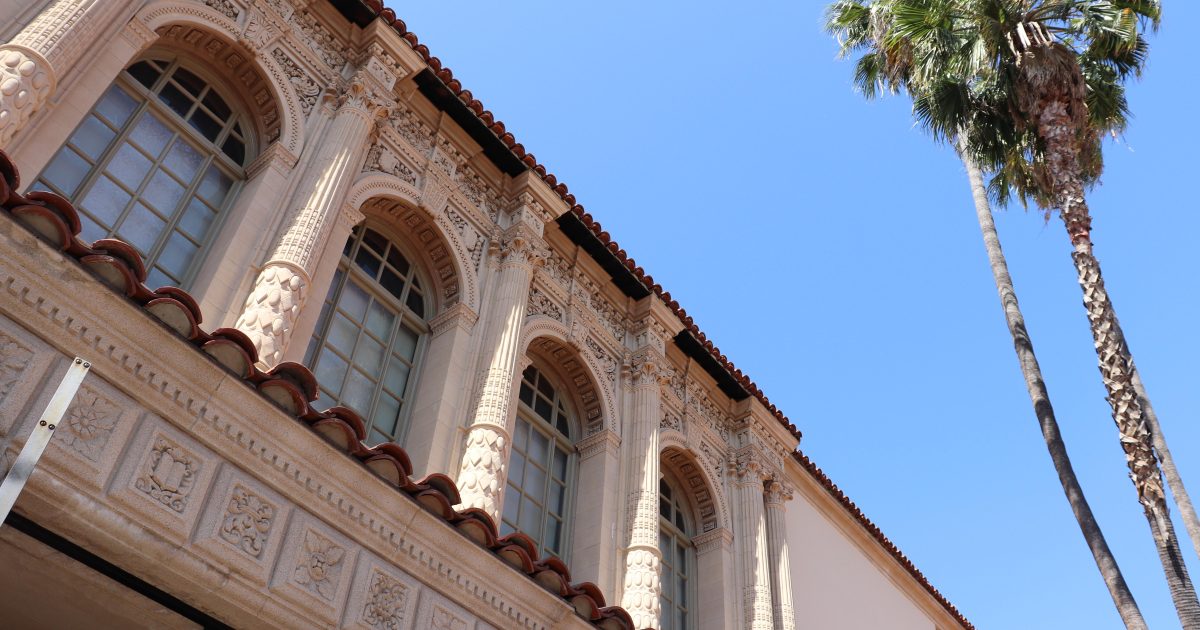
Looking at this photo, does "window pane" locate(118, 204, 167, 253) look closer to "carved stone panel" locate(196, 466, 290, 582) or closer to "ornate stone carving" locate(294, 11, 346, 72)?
"ornate stone carving" locate(294, 11, 346, 72)

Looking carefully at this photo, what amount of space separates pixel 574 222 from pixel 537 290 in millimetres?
1212

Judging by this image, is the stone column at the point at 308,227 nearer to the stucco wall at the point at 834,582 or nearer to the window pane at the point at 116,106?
the window pane at the point at 116,106

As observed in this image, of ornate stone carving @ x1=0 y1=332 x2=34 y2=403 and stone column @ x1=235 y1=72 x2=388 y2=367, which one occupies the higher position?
stone column @ x1=235 y1=72 x2=388 y2=367

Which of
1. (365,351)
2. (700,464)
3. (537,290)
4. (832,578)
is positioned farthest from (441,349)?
(832,578)

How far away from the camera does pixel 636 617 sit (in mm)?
9969

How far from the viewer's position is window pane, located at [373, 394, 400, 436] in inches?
359

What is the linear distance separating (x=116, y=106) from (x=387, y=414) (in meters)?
3.63

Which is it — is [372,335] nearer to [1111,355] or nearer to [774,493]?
[774,493]

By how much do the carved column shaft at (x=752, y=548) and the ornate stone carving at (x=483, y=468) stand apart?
4.66 metres

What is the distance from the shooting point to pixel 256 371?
563 centimetres

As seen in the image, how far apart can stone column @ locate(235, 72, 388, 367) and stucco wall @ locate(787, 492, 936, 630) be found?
337 inches

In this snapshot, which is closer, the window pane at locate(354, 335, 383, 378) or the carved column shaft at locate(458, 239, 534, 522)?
the carved column shaft at locate(458, 239, 534, 522)

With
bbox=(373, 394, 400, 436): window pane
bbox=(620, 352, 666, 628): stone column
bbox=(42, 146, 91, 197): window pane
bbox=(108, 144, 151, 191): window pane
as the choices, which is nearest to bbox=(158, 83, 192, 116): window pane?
bbox=(108, 144, 151, 191): window pane

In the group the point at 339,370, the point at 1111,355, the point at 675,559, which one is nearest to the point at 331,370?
the point at 339,370
